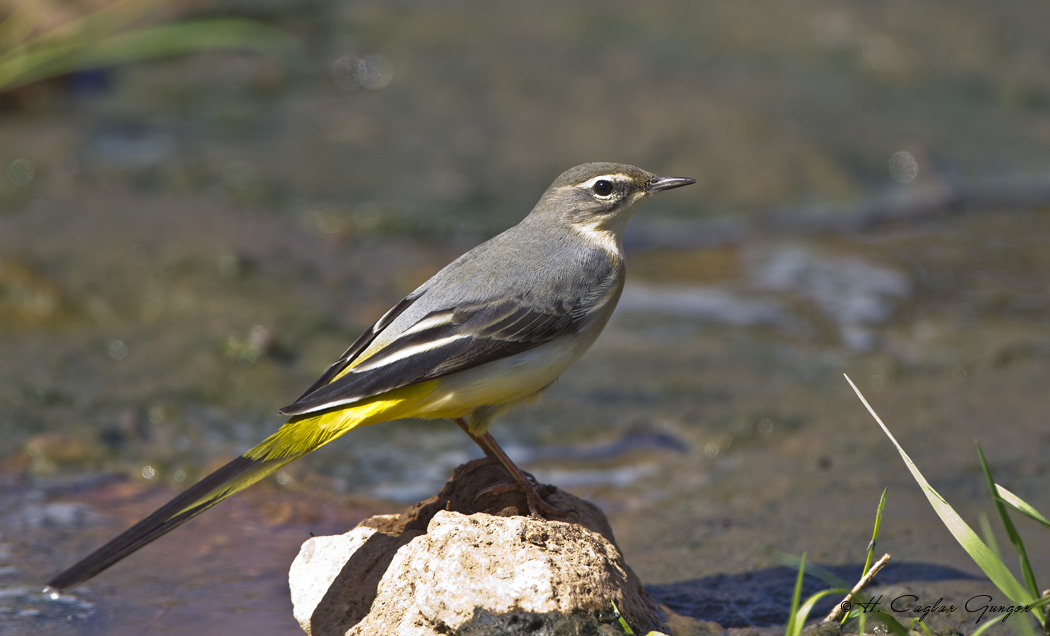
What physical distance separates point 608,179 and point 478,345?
139 centimetres

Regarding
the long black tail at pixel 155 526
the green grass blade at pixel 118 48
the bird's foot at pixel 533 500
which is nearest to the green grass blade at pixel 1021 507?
the bird's foot at pixel 533 500

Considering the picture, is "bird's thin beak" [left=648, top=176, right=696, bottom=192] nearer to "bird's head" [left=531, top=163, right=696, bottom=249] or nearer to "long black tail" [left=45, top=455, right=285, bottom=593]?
"bird's head" [left=531, top=163, right=696, bottom=249]

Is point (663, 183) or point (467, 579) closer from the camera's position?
point (467, 579)

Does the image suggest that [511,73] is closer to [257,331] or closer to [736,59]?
[736,59]

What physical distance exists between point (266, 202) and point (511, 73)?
12.0ft

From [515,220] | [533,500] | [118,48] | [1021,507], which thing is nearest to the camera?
[1021,507]

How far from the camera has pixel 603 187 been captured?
5805 millimetres

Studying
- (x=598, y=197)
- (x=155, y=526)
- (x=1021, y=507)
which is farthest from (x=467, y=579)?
(x=598, y=197)

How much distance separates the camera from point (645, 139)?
464 inches

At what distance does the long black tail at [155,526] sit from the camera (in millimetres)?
4398

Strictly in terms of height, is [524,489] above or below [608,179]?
below

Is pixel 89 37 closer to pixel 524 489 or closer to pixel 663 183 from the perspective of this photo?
pixel 663 183

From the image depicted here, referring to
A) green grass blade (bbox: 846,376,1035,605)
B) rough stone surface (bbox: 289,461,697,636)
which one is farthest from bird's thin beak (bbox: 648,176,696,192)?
green grass blade (bbox: 846,376,1035,605)

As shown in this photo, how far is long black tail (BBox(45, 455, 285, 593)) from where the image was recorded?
4.40m
